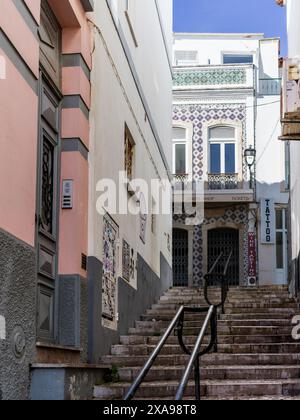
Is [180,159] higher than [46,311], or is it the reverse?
[180,159]

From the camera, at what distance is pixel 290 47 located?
17.8 metres

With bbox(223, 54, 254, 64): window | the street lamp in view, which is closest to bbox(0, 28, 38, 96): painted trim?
the street lamp

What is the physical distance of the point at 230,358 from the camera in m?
9.53

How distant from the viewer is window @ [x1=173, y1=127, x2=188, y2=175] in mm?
25891

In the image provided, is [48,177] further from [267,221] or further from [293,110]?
[267,221]

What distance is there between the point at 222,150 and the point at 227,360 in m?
16.8

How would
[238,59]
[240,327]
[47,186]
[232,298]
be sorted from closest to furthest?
1. [47,186]
2. [240,327]
3. [232,298]
4. [238,59]

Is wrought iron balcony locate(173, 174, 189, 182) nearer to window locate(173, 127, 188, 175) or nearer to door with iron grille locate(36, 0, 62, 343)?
window locate(173, 127, 188, 175)

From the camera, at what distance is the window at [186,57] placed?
29.0m

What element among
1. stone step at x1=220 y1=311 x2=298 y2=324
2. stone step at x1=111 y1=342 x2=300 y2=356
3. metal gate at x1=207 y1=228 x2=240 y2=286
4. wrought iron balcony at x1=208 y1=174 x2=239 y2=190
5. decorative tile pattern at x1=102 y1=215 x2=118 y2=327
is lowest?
stone step at x1=111 y1=342 x2=300 y2=356

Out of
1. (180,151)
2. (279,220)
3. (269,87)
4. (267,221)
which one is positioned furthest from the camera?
(180,151)

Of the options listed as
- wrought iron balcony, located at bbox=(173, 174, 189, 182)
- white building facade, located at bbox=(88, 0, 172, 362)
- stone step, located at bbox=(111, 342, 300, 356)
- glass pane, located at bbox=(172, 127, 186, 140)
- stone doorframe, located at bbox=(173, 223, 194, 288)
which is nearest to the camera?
white building facade, located at bbox=(88, 0, 172, 362)

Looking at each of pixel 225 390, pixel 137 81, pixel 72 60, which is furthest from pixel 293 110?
pixel 225 390

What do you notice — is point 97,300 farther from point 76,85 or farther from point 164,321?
point 164,321
